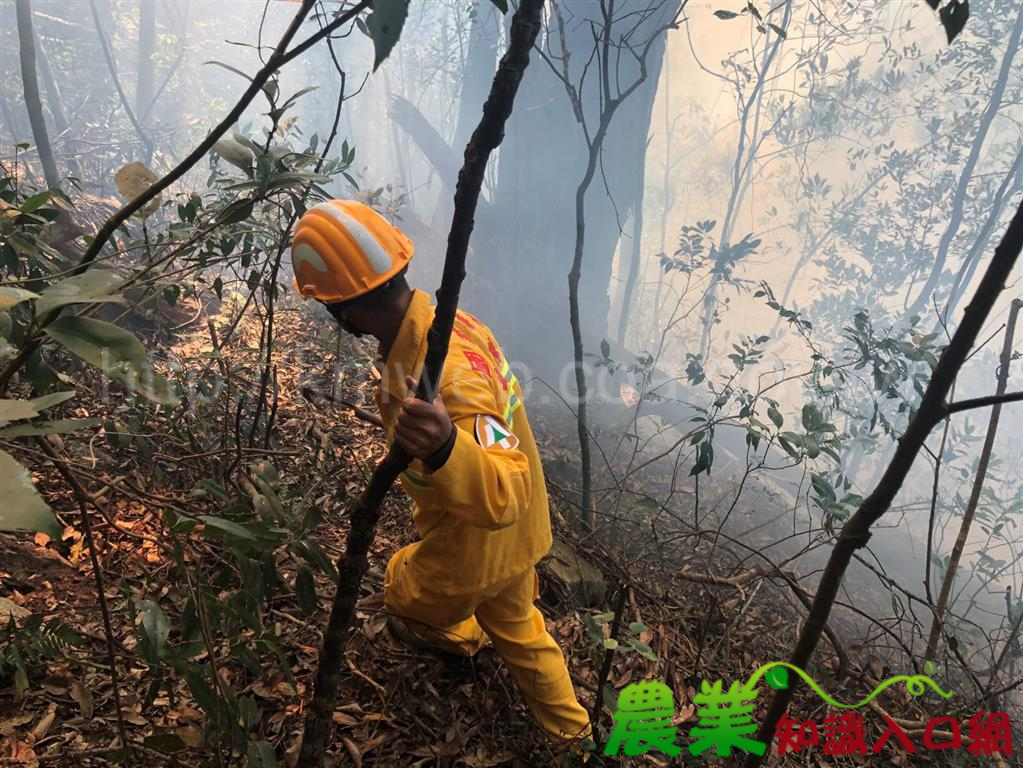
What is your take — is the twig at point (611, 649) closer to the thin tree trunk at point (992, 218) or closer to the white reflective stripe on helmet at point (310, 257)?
the white reflective stripe on helmet at point (310, 257)

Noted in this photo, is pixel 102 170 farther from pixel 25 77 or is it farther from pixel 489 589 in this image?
pixel 489 589

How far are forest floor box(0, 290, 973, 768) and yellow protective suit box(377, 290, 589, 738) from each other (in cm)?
13

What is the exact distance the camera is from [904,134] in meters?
12.8

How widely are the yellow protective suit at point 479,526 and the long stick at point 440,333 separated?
0.45 feet

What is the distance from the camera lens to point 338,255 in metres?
1.12

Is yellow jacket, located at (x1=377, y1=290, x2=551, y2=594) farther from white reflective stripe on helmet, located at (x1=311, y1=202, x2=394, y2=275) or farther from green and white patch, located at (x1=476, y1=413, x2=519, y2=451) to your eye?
white reflective stripe on helmet, located at (x1=311, y1=202, x2=394, y2=275)

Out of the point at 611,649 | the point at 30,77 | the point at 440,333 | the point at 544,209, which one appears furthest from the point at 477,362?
the point at 544,209

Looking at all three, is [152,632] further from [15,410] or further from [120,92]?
[120,92]

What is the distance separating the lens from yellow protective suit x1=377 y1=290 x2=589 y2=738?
98 cm

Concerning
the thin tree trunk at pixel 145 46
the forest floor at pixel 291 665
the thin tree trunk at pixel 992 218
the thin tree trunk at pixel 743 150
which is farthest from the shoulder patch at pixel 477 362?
the thin tree trunk at pixel 145 46

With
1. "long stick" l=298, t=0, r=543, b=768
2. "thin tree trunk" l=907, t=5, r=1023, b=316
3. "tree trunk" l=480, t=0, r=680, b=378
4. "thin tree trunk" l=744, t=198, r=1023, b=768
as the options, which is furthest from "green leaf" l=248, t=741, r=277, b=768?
"thin tree trunk" l=907, t=5, r=1023, b=316

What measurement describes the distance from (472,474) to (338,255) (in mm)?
575

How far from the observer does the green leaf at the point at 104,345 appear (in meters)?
0.52

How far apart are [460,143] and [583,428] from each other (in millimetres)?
14419
